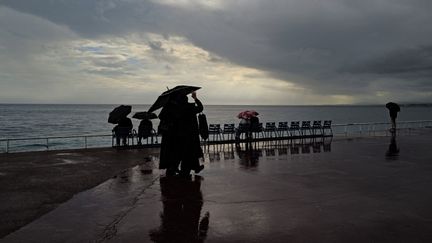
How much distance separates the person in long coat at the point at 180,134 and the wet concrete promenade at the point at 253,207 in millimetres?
428

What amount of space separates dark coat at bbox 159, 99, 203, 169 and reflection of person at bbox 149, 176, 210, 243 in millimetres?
812

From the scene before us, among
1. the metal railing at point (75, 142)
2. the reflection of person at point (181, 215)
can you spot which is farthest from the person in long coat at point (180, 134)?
the metal railing at point (75, 142)

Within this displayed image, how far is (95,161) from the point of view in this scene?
13.6 meters

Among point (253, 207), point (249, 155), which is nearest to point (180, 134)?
point (253, 207)

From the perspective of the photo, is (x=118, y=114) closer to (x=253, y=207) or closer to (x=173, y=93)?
(x=173, y=93)

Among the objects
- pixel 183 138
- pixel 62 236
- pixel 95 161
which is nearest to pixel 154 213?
pixel 62 236

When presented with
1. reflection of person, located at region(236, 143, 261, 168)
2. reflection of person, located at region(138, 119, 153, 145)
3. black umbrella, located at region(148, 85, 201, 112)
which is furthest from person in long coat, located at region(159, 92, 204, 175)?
reflection of person, located at region(138, 119, 153, 145)

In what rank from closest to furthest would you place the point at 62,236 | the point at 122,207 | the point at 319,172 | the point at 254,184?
the point at 62,236
the point at 122,207
the point at 254,184
the point at 319,172

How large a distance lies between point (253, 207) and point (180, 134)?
368 cm

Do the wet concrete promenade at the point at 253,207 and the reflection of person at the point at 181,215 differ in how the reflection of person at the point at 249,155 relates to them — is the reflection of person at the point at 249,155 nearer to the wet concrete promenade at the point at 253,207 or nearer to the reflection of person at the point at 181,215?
the wet concrete promenade at the point at 253,207

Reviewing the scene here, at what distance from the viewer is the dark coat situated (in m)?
10.3

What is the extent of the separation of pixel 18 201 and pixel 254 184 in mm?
5169

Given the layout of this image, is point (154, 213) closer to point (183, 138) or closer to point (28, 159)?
point (183, 138)

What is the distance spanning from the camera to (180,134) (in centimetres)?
1036
